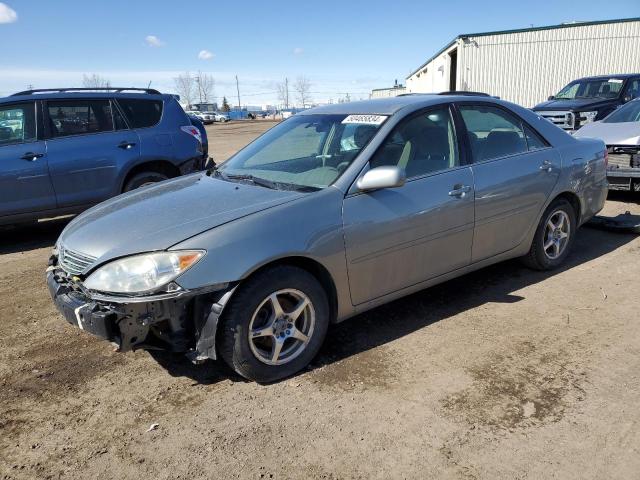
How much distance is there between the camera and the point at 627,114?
28.0 feet

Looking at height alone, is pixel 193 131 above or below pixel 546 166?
above

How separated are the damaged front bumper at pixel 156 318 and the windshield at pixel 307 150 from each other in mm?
1107

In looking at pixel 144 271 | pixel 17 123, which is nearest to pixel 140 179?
pixel 17 123

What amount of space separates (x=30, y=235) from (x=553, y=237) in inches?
260

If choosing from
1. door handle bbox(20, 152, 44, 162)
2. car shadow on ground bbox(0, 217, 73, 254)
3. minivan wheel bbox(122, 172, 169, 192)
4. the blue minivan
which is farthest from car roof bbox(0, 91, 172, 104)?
car shadow on ground bbox(0, 217, 73, 254)

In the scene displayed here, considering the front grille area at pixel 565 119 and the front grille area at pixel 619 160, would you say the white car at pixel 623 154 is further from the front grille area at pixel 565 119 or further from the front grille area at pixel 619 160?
the front grille area at pixel 565 119

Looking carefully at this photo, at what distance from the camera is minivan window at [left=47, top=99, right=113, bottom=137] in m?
6.59

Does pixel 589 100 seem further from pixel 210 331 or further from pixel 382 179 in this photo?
pixel 210 331

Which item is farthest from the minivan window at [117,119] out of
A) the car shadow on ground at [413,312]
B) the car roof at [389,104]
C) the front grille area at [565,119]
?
the front grille area at [565,119]

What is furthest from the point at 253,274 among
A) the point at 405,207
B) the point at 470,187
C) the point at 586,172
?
the point at 586,172

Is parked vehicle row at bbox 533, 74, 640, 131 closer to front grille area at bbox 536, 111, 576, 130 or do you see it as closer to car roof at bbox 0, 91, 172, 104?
front grille area at bbox 536, 111, 576, 130

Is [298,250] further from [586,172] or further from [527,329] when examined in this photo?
[586,172]

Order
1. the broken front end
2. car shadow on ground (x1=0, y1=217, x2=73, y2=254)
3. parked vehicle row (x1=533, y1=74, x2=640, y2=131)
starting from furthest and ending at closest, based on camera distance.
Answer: parked vehicle row (x1=533, y1=74, x2=640, y2=131) < the broken front end < car shadow on ground (x1=0, y1=217, x2=73, y2=254)

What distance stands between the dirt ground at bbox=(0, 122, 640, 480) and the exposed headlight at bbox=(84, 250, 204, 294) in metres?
0.73
